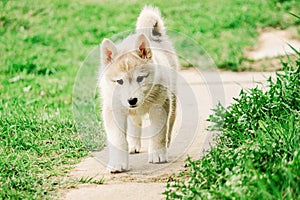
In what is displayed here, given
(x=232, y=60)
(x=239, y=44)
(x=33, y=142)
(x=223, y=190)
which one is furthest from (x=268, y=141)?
(x=239, y=44)

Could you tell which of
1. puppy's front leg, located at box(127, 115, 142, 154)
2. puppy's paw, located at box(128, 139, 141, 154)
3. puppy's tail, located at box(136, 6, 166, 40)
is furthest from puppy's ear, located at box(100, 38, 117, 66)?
puppy's paw, located at box(128, 139, 141, 154)

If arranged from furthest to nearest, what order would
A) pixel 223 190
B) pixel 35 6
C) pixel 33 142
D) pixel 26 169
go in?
1. pixel 35 6
2. pixel 33 142
3. pixel 26 169
4. pixel 223 190

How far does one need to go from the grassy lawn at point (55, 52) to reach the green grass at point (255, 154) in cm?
111

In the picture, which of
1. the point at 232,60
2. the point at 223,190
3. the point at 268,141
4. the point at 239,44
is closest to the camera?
the point at 223,190

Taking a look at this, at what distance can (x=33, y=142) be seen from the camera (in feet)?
17.1

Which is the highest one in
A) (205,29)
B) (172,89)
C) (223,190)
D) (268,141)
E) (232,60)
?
(205,29)

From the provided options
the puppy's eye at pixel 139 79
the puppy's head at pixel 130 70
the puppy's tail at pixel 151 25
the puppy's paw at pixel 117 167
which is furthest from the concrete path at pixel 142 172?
the puppy's tail at pixel 151 25

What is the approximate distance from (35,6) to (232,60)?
169 inches

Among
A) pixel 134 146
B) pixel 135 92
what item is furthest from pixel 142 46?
pixel 134 146

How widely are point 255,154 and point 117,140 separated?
4.29 feet

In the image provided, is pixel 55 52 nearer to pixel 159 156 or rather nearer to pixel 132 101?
pixel 159 156

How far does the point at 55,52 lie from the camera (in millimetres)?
9531

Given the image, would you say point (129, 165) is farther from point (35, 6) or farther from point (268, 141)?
point (35, 6)

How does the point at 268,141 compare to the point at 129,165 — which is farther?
the point at 129,165
